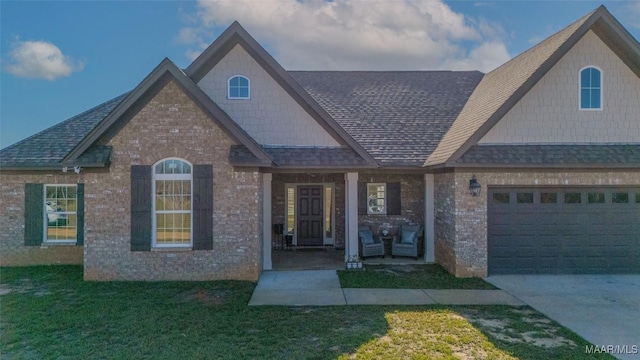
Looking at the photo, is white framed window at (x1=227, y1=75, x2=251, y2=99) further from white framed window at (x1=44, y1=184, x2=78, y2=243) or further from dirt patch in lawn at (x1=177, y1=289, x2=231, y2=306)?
white framed window at (x1=44, y1=184, x2=78, y2=243)

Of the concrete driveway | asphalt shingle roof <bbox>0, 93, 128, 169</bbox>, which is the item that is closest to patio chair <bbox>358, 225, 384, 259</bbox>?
the concrete driveway

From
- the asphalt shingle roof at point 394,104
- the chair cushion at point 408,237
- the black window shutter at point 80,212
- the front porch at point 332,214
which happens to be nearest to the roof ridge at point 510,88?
the asphalt shingle roof at point 394,104

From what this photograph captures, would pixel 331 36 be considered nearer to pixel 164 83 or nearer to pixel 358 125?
pixel 358 125

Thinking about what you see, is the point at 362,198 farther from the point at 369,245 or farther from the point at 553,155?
the point at 553,155

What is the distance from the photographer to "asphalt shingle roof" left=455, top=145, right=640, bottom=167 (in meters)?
10.3

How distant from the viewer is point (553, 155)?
10500 mm

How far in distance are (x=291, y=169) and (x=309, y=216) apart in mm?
4622

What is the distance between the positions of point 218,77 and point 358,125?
197 inches

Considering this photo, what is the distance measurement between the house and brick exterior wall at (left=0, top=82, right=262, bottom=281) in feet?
0.12

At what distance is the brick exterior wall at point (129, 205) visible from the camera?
9.94 m

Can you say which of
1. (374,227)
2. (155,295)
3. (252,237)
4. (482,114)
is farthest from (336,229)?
(155,295)

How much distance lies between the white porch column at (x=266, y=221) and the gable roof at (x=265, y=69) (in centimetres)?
224

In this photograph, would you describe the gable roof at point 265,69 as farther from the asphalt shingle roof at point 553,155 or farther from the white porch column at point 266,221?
the asphalt shingle roof at point 553,155

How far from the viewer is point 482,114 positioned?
1167 cm
